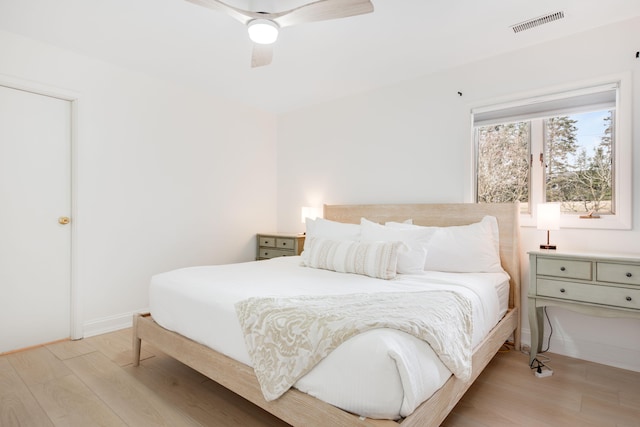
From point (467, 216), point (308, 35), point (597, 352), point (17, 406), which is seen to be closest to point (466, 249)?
point (467, 216)

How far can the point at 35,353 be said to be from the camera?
2592 mm

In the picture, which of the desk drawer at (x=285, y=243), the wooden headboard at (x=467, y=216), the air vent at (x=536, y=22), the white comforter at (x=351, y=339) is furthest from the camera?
the desk drawer at (x=285, y=243)

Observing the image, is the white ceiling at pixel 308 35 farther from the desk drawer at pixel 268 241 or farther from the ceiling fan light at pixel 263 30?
the desk drawer at pixel 268 241

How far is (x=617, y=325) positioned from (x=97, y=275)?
4.16 meters

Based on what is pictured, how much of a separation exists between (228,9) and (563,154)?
270cm

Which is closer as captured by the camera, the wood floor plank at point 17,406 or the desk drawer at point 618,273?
the wood floor plank at point 17,406

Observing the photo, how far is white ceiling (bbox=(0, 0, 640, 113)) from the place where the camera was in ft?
7.43

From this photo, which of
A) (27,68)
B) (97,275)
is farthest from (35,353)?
(27,68)

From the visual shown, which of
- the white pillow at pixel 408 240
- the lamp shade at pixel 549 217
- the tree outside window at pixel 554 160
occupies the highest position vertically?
the tree outside window at pixel 554 160

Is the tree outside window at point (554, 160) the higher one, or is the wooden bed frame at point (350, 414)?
the tree outside window at point (554, 160)

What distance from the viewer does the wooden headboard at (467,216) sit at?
273 cm

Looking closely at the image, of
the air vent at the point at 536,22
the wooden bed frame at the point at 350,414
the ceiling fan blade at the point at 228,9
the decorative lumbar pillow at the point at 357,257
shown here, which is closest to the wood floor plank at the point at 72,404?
the wooden bed frame at the point at 350,414

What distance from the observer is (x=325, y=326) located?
→ 1383mm

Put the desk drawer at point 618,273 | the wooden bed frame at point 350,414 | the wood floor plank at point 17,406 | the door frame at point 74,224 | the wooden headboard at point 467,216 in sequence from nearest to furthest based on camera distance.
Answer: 1. the wooden bed frame at point 350,414
2. the wood floor plank at point 17,406
3. the desk drawer at point 618,273
4. the wooden headboard at point 467,216
5. the door frame at point 74,224
